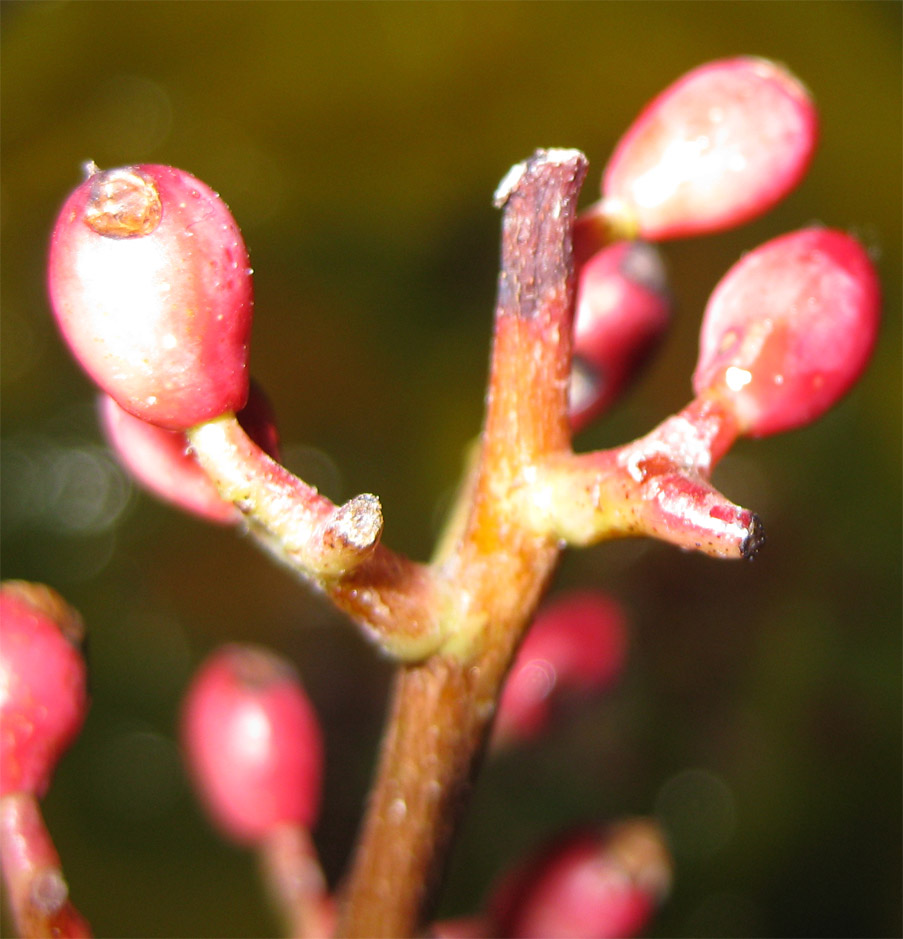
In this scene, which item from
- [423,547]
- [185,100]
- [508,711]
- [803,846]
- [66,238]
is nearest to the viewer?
[66,238]

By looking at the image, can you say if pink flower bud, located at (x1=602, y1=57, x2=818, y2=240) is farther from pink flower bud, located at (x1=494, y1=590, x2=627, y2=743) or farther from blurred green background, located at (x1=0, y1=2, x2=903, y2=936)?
blurred green background, located at (x1=0, y1=2, x2=903, y2=936)

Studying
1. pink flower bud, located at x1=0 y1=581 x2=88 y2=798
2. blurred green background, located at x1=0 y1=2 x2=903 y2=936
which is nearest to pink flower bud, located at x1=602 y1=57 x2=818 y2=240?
pink flower bud, located at x1=0 y1=581 x2=88 y2=798

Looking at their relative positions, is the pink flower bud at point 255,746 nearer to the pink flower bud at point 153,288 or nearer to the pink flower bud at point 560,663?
the pink flower bud at point 560,663

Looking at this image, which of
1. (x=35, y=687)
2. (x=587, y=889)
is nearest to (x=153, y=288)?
(x=35, y=687)

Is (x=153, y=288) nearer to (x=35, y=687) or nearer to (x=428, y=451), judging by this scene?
(x=35, y=687)

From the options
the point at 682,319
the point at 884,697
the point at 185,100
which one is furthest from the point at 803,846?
the point at 185,100

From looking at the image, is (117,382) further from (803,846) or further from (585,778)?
(803,846)

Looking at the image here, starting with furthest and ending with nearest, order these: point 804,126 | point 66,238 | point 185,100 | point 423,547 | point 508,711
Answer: point 185,100, point 423,547, point 508,711, point 804,126, point 66,238
